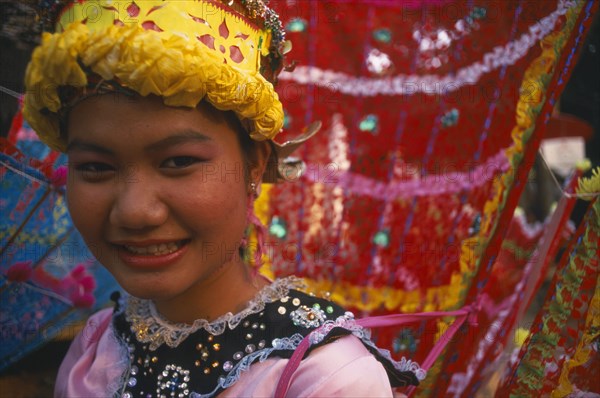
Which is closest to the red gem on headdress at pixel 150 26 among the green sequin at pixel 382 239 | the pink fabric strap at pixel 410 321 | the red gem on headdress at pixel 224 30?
the red gem on headdress at pixel 224 30

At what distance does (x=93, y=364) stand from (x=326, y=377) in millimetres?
672

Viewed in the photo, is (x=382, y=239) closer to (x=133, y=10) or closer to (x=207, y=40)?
(x=207, y=40)

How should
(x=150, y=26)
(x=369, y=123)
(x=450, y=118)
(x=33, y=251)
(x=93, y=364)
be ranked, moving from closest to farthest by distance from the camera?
(x=150, y=26)
(x=93, y=364)
(x=33, y=251)
(x=450, y=118)
(x=369, y=123)

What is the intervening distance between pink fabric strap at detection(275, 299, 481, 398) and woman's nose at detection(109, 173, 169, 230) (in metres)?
0.39

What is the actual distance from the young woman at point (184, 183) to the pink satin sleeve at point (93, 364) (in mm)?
22

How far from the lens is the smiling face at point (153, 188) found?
1.07 metres

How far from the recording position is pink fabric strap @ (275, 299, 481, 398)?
1.11 m

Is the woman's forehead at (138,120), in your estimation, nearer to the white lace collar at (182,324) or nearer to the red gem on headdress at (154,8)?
the red gem on headdress at (154,8)

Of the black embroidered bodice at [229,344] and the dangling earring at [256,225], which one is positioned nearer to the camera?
the black embroidered bodice at [229,344]

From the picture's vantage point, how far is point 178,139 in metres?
1.08

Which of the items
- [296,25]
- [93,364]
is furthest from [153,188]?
[296,25]

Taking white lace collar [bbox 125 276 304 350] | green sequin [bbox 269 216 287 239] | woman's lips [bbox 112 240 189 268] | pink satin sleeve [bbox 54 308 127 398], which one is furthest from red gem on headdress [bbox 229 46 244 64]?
green sequin [bbox 269 216 287 239]

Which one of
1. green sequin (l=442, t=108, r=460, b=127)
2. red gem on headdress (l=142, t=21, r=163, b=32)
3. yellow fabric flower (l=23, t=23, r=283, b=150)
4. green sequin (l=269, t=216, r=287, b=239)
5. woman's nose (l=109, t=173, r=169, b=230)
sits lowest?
green sequin (l=269, t=216, r=287, b=239)

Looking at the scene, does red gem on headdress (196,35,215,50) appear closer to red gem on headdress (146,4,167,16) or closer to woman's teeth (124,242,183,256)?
red gem on headdress (146,4,167,16)
